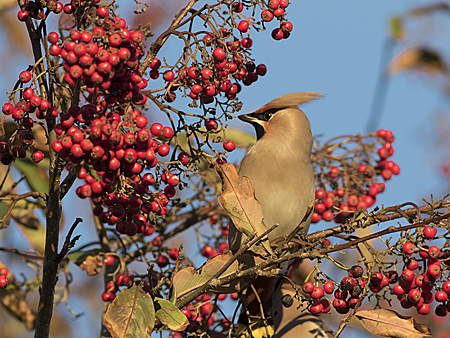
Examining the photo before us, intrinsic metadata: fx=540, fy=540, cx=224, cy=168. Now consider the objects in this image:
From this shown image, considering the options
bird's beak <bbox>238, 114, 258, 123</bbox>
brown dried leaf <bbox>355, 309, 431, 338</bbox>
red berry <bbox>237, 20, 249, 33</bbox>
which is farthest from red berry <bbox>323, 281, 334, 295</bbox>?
bird's beak <bbox>238, 114, 258, 123</bbox>

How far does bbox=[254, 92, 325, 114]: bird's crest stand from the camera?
2873 mm

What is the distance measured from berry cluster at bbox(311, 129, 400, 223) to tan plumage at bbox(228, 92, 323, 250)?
9 cm

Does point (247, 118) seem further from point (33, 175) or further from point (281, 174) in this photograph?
point (33, 175)

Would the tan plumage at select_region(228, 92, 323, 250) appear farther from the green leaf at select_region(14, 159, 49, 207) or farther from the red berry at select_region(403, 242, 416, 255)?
the red berry at select_region(403, 242, 416, 255)

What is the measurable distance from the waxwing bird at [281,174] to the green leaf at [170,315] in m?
1.09

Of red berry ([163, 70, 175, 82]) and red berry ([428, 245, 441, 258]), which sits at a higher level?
red berry ([163, 70, 175, 82])

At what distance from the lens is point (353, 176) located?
9.00ft

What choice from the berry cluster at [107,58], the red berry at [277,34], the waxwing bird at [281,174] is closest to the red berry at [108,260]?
the waxwing bird at [281,174]

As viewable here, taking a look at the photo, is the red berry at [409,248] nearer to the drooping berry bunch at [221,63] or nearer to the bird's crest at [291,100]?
the drooping berry bunch at [221,63]

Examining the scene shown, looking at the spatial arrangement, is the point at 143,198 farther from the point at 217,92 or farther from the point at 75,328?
the point at 75,328

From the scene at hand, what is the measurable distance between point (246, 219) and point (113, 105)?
0.50m

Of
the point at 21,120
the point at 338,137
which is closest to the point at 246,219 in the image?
the point at 21,120

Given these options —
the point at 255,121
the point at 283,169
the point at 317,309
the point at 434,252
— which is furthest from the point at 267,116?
the point at 434,252

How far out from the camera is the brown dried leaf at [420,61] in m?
4.71
